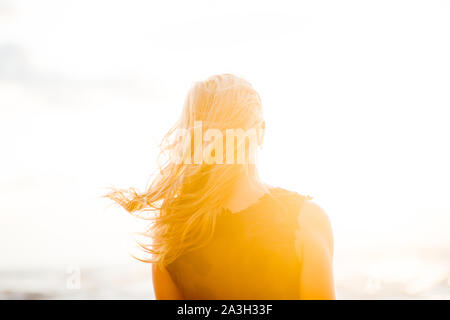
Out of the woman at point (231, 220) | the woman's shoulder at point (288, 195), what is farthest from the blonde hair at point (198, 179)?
the woman's shoulder at point (288, 195)

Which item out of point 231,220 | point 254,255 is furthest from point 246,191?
point 254,255

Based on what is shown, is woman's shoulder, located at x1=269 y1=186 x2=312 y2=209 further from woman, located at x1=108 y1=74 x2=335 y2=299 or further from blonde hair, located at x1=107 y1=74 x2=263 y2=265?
blonde hair, located at x1=107 y1=74 x2=263 y2=265

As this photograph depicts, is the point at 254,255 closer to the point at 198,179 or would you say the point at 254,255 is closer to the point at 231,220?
the point at 231,220

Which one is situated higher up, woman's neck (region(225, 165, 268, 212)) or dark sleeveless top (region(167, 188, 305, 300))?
woman's neck (region(225, 165, 268, 212))

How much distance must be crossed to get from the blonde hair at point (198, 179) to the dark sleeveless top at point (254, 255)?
0.20 ft

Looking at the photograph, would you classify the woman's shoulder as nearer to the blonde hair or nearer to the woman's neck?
the woman's neck

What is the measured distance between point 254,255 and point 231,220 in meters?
0.15

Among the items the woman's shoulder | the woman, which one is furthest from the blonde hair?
the woman's shoulder

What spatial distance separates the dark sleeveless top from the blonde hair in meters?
0.06

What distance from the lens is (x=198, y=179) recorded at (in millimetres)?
1470

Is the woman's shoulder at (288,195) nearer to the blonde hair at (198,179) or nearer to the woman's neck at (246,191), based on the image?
the woman's neck at (246,191)

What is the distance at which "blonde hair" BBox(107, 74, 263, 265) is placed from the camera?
1.42 metres
